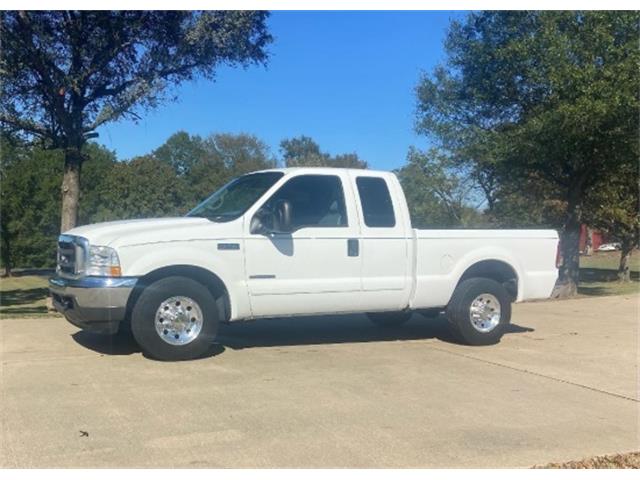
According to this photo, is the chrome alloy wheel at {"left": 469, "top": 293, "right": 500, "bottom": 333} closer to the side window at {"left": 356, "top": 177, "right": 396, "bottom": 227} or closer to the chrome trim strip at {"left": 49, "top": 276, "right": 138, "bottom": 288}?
the side window at {"left": 356, "top": 177, "right": 396, "bottom": 227}

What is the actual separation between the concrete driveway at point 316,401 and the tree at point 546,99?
19.3 ft

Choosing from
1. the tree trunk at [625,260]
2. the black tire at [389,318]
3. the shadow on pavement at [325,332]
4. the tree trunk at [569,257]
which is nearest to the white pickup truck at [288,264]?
→ the shadow on pavement at [325,332]

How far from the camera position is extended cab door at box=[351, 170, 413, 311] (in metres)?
8.41

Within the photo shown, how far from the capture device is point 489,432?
17.0 ft

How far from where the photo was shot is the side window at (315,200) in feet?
26.9

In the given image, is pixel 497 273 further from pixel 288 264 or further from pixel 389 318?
pixel 288 264

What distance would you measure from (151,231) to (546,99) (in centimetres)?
1038

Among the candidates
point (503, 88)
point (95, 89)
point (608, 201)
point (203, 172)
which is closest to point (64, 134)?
point (95, 89)

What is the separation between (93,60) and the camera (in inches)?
489

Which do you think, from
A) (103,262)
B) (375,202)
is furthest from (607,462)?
(103,262)

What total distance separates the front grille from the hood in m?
0.09

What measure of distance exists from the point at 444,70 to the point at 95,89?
8417 mm

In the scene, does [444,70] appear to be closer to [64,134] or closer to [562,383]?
[64,134]

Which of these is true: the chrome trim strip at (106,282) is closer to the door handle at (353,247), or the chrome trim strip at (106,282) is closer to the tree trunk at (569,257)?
the door handle at (353,247)
